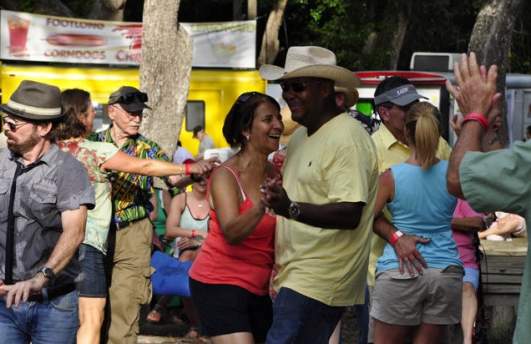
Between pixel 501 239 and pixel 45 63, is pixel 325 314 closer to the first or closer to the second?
pixel 501 239

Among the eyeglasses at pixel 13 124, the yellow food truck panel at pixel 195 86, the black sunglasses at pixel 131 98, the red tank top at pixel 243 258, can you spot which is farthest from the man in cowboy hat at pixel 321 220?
the yellow food truck panel at pixel 195 86

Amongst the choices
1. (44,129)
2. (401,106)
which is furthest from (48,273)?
(401,106)

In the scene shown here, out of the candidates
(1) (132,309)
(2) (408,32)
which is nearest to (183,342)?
(1) (132,309)

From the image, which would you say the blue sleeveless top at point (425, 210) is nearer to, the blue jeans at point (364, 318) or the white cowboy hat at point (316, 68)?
the blue jeans at point (364, 318)

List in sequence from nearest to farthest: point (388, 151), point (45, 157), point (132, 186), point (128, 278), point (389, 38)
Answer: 1. point (45, 157)
2. point (388, 151)
3. point (132, 186)
4. point (128, 278)
5. point (389, 38)

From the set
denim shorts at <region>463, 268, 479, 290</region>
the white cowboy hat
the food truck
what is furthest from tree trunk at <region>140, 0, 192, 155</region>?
the white cowboy hat

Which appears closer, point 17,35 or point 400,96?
point 400,96

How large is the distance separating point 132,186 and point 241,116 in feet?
7.10

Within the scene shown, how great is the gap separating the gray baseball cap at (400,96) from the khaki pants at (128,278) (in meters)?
1.95

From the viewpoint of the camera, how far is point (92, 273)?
7445 mm

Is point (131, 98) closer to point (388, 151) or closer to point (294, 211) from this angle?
point (388, 151)

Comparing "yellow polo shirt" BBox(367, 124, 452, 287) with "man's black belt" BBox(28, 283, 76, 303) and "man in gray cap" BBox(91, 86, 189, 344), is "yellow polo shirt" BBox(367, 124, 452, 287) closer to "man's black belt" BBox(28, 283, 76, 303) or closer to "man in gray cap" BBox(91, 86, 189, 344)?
"man in gray cap" BBox(91, 86, 189, 344)

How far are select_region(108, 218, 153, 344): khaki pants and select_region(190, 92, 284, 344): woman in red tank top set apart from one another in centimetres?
221

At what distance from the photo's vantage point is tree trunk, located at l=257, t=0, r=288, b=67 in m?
30.5
